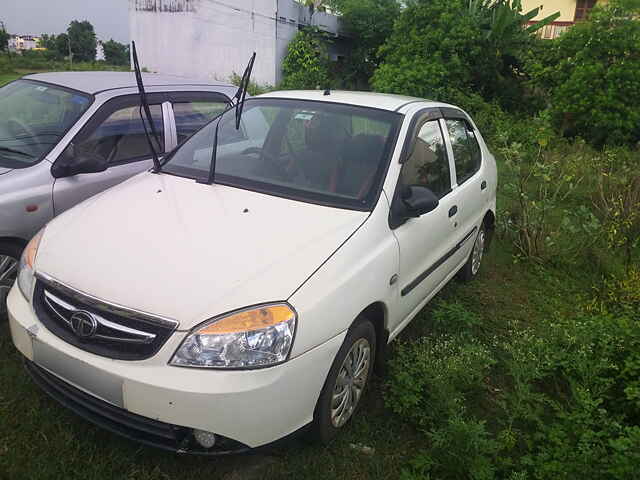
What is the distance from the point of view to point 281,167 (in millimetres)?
3389

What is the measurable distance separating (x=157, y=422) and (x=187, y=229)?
3.11ft

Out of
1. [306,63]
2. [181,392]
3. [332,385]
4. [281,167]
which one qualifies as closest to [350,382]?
[332,385]

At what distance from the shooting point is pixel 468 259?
4789 mm

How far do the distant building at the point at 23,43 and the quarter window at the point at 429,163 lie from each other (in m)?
34.5

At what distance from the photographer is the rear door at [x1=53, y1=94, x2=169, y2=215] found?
3739 mm

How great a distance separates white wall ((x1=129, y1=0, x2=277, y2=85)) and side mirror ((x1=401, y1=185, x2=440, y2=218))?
44.4ft

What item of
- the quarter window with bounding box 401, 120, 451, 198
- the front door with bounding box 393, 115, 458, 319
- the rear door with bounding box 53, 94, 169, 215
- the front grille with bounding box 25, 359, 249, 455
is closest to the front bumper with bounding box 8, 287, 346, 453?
the front grille with bounding box 25, 359, 249, 455

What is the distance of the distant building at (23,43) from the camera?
104ft

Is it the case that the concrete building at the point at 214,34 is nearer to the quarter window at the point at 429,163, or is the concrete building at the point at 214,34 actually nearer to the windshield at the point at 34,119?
the windshield at the point at 34,119

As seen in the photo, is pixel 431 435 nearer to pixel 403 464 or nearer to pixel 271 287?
pixel 403 464

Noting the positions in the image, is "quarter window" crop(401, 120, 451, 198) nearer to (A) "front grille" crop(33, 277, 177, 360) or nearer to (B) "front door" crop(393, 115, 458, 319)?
(B) "front door" crop(393, 115, 458, 319)

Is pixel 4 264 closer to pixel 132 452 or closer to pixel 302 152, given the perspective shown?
pixel 132 452

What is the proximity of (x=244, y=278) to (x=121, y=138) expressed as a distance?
238cm

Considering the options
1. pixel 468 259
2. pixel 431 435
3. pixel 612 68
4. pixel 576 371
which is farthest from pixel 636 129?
pixel 431 435
